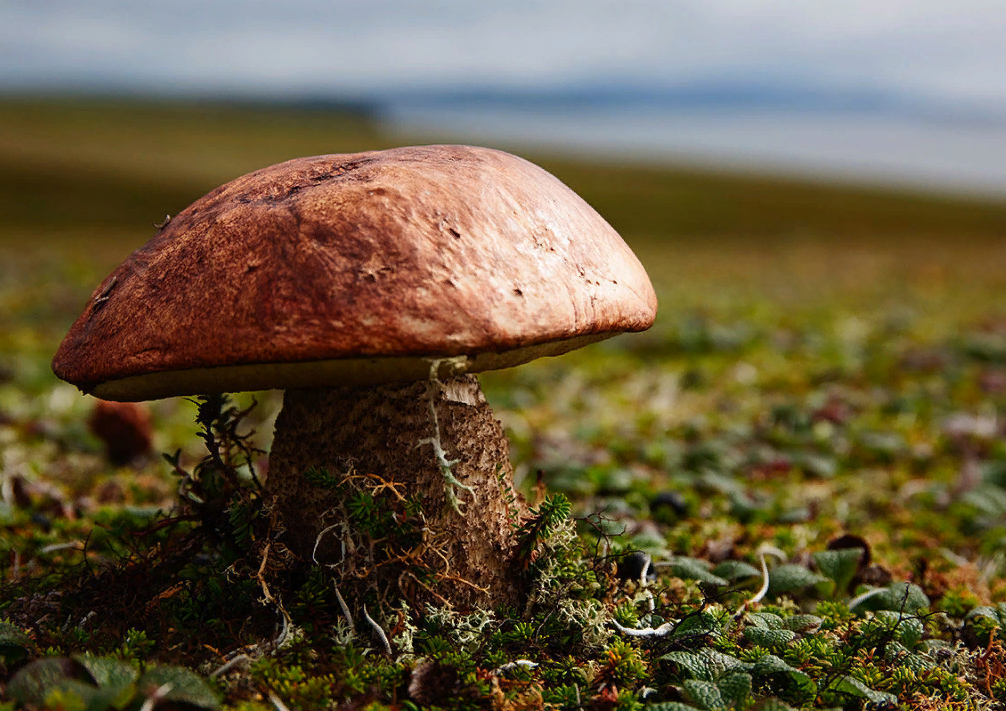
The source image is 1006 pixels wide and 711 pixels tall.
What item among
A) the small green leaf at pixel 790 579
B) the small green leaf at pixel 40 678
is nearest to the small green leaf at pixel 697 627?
the small green leaf at pixel 790 579

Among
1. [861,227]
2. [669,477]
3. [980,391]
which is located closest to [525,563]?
[669,477]

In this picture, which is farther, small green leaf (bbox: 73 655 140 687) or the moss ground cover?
the moss ground cover

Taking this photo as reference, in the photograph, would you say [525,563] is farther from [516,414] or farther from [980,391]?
[980,391]

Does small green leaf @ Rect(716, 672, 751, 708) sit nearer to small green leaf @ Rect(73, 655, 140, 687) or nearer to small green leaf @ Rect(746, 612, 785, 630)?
small green leaf @ Rect(746, 612, 785, 630)

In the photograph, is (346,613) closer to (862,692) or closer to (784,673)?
(784,673)

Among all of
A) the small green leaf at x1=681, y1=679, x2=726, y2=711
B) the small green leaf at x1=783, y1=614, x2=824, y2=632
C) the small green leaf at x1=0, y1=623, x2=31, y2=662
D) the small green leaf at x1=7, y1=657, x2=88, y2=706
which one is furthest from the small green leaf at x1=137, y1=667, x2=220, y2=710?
the small green leaf at x1=783, y1=614, x2=824, y2=632
